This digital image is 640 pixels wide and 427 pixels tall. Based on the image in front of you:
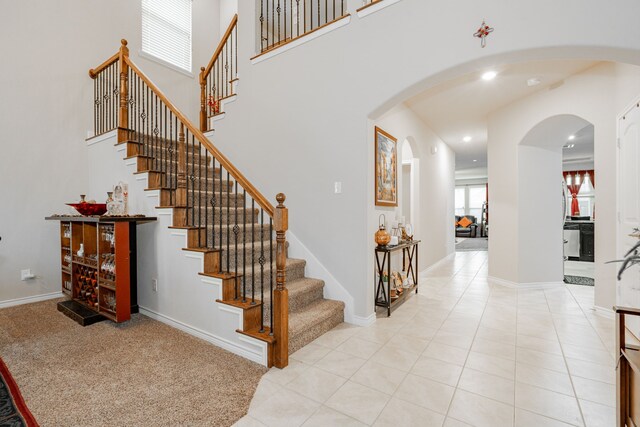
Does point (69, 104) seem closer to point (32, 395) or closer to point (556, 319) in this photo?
point (32, 395)

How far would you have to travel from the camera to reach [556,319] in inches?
128

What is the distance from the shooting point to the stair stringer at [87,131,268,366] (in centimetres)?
251

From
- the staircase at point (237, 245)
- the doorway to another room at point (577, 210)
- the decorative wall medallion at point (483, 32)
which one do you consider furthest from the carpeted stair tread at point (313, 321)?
the doorway to another room at point (577, 210)

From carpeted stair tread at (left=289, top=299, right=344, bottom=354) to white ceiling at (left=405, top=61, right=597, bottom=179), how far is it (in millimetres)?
3114

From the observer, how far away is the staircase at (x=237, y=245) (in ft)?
7.52

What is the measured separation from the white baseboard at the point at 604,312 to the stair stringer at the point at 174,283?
3728 mm

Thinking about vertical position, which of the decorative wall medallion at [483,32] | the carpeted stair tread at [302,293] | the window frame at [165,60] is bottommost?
the carpeted stair tread at [302,293]

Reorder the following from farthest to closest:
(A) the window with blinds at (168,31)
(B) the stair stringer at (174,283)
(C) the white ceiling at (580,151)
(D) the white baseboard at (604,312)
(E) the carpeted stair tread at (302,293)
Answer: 1. (C) the white ceiling at (580,151)
2. (A) the window with blinds at (168,31)
3. (D) the white baseboard at (604,312)
4. (E) the carpeted stair tread at (302,293)
5. (B) the stair stringer at (174,283)

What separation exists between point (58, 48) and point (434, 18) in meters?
4.83

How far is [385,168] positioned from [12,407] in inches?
144

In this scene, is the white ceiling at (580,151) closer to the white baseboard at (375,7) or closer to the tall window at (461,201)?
the tall window at (461,201)

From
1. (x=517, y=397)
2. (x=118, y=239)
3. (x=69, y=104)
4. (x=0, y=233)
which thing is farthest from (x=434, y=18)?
(x=0, y=233)

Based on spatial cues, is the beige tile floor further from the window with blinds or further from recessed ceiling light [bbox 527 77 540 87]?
the window with blinds

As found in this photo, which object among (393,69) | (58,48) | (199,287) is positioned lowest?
(199,287)
